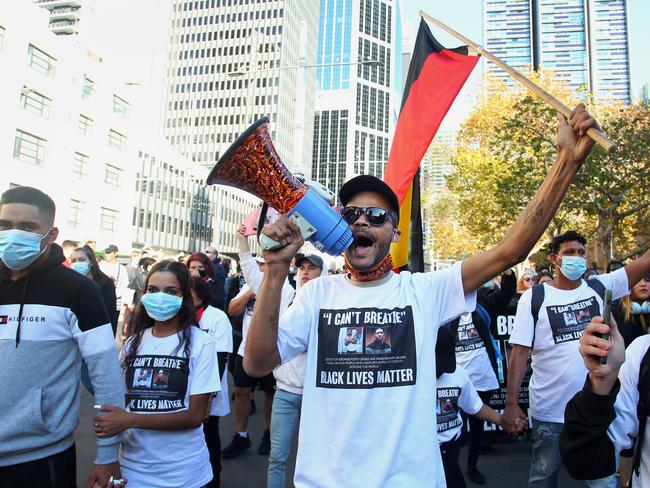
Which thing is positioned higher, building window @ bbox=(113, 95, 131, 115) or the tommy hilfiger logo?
building window @ bbox=(113, 95, 131, 115)

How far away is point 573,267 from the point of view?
367 cm

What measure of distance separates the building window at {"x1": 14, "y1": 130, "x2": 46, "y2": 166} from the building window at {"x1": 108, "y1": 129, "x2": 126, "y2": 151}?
735 centimetres

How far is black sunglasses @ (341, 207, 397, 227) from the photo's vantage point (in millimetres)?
2039

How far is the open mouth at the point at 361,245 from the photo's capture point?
2.01 m

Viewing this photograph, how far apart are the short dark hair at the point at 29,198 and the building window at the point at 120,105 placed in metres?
43.1

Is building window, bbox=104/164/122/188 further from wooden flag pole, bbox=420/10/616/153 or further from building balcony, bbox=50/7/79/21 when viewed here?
building balcony, bbox=50/7/79/21

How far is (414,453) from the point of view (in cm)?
178

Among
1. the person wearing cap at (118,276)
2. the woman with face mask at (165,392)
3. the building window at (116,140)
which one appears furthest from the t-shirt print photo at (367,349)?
the building window at (116,140)

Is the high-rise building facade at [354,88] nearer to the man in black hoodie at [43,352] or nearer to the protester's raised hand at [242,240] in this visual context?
the protester's raised hand at [242,240]

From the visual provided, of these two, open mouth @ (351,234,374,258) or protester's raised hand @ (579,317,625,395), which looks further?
open mouth @ (351,234,374,258)

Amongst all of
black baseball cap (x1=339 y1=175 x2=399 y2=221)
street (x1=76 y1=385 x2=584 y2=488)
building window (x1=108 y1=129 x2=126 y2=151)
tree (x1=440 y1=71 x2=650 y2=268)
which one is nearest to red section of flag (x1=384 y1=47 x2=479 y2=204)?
black baseball cap (x1=339 y1=175 x2=399 y2=221)

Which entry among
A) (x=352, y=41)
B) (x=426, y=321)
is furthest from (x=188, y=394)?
(x=352, y=41)

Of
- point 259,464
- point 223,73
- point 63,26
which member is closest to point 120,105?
point 259,464

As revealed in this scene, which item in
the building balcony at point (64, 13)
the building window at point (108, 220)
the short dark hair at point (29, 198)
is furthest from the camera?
the building balcony at point (64, 13)
